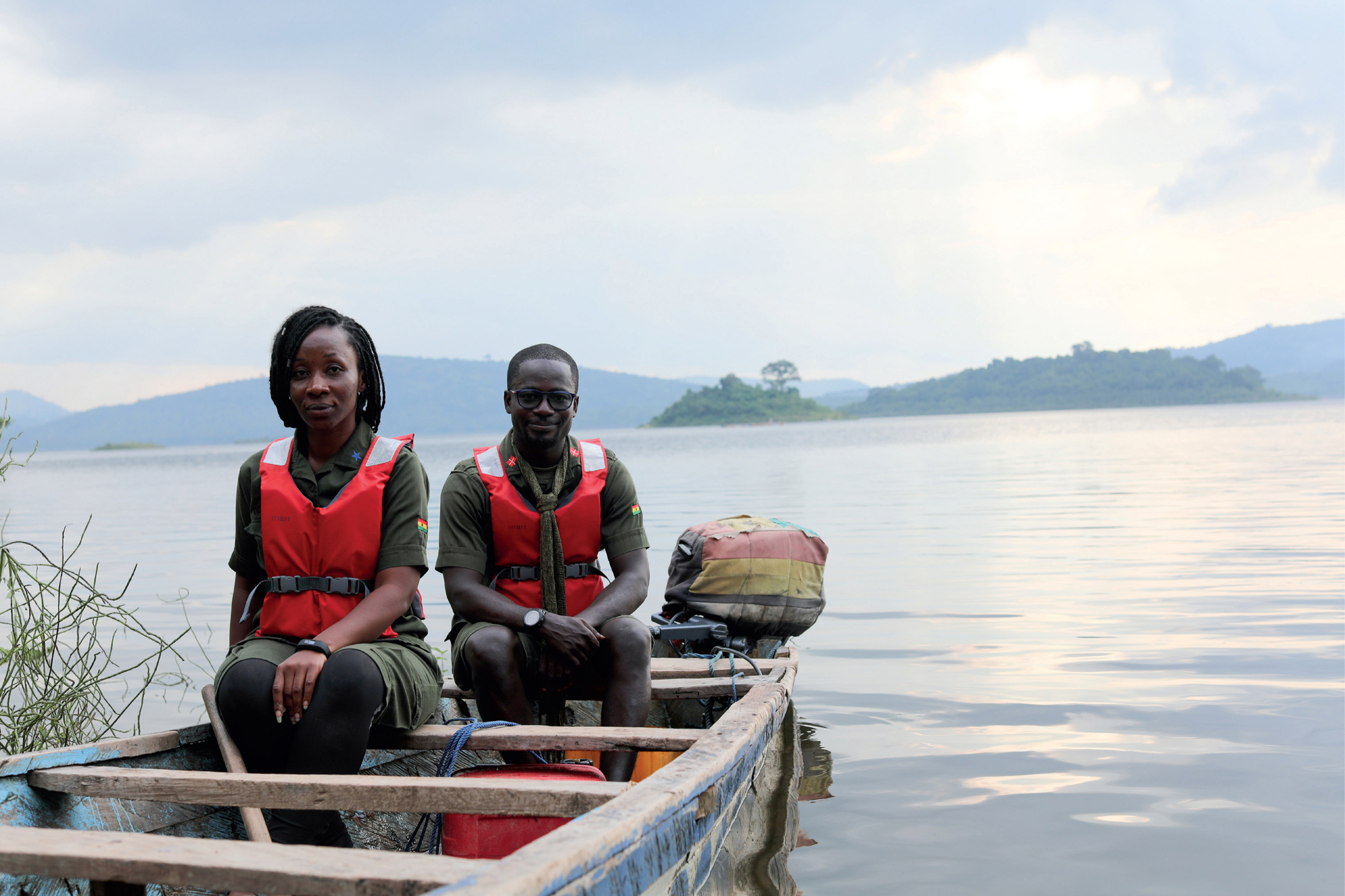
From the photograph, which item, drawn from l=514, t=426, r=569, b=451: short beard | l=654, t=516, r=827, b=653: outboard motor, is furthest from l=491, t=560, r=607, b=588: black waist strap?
l=654, t=516, r=827, b=653: outboard motor

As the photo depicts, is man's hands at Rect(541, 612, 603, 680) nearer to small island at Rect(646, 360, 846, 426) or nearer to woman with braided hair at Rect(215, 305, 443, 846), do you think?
woman with braided hair at Rect(215, 305, 443, 846)

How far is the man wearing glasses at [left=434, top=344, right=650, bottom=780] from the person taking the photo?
364 centimetres

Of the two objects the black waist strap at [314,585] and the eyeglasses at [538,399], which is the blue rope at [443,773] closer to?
the black waist strap at [314,585]

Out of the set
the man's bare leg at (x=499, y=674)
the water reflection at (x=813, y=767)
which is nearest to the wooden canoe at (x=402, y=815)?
the man's bare leg at (x=499, y=674)

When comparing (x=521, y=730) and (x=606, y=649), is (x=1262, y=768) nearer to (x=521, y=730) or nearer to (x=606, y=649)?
(x=606, y=649)

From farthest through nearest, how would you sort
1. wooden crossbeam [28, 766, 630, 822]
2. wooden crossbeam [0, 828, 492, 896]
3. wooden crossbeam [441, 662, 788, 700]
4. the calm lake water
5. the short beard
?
the calm lake water, wooden crossbeam [441, 662, 788, 700], the short beard, wooden crossbeam [28, 766, 630, 822], wooden crossbeam [0, 828, 492, 896]

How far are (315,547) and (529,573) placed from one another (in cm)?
89

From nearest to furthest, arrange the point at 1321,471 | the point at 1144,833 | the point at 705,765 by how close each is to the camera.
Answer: the point at 705,765 < the point at 1144,833 < the point at 1321,471

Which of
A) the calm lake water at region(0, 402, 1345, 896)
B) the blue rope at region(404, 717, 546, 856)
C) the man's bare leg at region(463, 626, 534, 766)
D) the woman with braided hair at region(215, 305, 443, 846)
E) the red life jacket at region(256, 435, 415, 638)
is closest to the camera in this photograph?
the woman with braided hair at region(215, 305, 443, 846)

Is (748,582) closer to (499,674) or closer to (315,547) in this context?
(499,674)

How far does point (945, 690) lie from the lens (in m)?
6.87

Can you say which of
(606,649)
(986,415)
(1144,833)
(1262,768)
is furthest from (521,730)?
(986,415)

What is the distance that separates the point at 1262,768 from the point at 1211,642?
2.80 metres

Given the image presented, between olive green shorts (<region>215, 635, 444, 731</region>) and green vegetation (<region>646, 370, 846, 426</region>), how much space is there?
130 m
